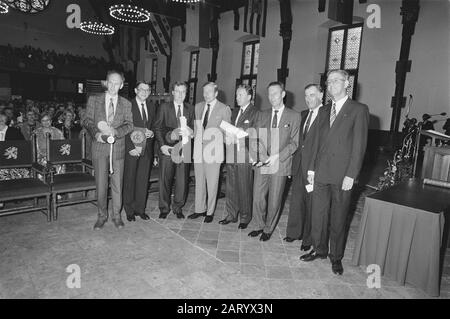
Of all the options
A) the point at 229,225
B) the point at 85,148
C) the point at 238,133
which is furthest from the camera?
the point at 85,148

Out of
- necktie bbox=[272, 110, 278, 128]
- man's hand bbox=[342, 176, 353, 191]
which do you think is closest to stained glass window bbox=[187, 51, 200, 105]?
necktie bbox=[272, 110, 278, 128]

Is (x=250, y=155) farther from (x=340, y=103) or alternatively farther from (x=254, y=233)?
(x=340, y=103)

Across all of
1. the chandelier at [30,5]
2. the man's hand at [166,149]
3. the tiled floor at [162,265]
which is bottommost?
the tiled floor at [162,265]

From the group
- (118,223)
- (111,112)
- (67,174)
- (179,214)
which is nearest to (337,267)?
(179,214)

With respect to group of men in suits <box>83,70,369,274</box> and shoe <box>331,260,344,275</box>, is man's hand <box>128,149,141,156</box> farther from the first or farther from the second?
shoe <box>331,260,344,275</box>

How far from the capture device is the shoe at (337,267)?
116 inches

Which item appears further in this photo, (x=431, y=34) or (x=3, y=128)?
(x=431, y=34)

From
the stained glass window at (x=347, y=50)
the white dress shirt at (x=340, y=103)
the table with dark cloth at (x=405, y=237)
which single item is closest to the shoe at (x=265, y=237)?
the table with dark cloth at (x=405, y=237)

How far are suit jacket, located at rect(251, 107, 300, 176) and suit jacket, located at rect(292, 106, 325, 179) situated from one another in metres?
0.05

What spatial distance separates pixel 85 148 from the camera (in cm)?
454

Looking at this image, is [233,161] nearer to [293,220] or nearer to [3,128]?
[293,220]

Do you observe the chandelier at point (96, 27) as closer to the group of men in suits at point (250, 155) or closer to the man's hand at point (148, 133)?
the group of men in suits at point (250, 155)
